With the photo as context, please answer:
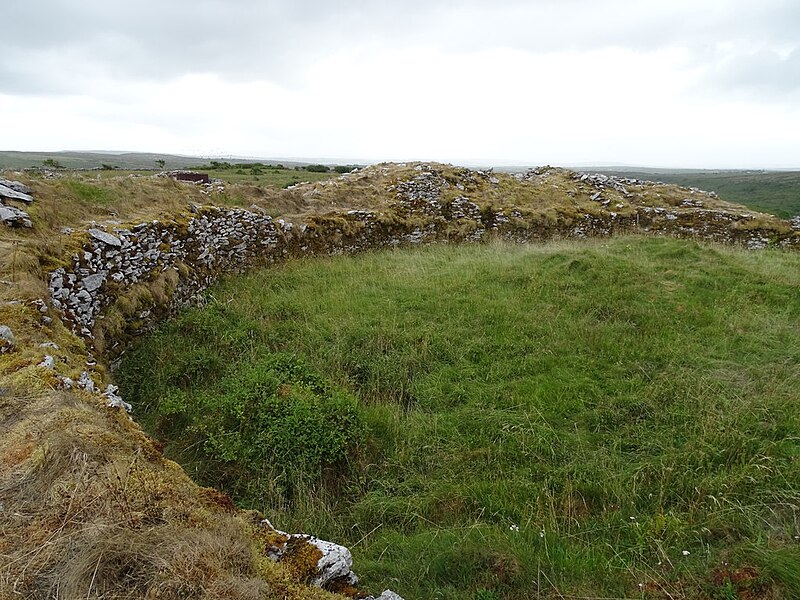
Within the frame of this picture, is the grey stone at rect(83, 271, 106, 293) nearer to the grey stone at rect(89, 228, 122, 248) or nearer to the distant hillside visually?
the grey stone at rect(89, 228, 122, 248)

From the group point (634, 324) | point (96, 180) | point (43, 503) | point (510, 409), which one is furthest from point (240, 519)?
point (96, 180)

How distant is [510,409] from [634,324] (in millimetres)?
3323

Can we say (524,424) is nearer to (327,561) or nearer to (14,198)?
(327,561)

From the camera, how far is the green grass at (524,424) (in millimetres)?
3529

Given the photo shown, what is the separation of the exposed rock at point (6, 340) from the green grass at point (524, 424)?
1.66 meters

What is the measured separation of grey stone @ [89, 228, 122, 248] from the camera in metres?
7.10

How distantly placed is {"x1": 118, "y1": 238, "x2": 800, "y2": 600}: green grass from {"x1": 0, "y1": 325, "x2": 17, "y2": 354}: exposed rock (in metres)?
1.66

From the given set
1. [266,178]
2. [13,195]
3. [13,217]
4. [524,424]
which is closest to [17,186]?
[13,195]

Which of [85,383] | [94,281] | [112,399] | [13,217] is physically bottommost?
[112,399]

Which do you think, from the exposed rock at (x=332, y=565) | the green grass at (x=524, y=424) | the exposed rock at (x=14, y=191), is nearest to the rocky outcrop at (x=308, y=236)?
the exposed rock at (x=332, y=565)

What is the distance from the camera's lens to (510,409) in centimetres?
557

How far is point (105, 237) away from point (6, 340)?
134 inches

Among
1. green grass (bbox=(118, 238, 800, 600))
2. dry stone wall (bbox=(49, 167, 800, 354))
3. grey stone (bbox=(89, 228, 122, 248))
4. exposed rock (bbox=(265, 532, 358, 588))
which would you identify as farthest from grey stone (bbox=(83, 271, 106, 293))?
exposed rock (bbox=(265, 532, 358, 588))

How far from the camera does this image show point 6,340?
4191 millimetres
